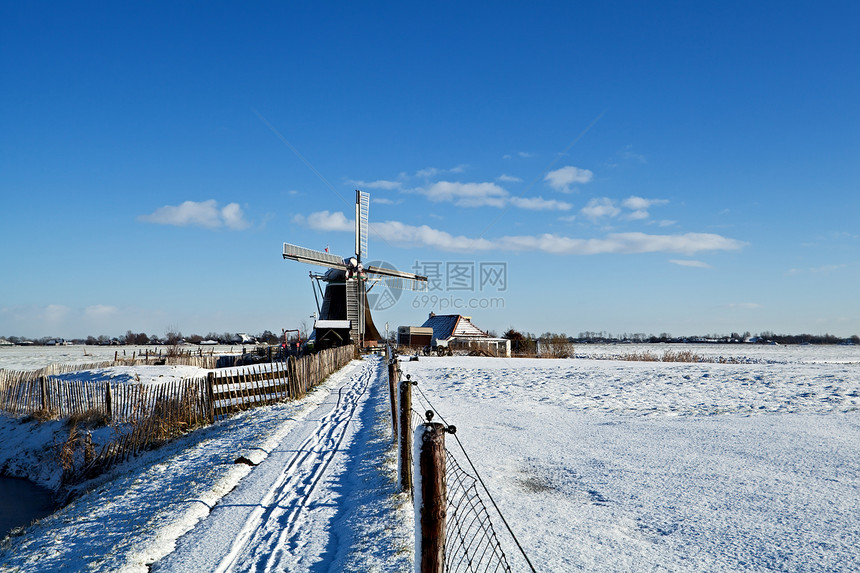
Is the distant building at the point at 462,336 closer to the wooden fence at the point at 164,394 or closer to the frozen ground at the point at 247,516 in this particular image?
the wooden fence at the point at 164,394

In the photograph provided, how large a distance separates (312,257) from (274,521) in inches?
1299

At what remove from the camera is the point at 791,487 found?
19.1 ft

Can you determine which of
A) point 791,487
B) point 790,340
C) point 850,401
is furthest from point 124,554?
point 790,340

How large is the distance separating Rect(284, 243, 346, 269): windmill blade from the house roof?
12.8m

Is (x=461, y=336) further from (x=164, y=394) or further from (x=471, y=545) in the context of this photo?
(x=471, y=545)

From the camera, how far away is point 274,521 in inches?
192

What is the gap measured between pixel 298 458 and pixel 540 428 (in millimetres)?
4483

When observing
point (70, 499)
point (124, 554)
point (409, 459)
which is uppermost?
point (409, 459)

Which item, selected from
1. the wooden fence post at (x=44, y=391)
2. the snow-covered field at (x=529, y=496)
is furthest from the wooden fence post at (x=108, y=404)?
the wooden fence post at (x=44, y=391)

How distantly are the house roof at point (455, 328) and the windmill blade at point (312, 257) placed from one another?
12758 millimetres

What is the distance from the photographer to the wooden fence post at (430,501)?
3.05 m

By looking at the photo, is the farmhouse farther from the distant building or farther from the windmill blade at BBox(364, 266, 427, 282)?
the windmill blade at BBox(364, 266, 427, 282)

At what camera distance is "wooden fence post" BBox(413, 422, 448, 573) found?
10.0 ft

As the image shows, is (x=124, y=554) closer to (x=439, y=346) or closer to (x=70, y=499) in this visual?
(x=70, y=499)
